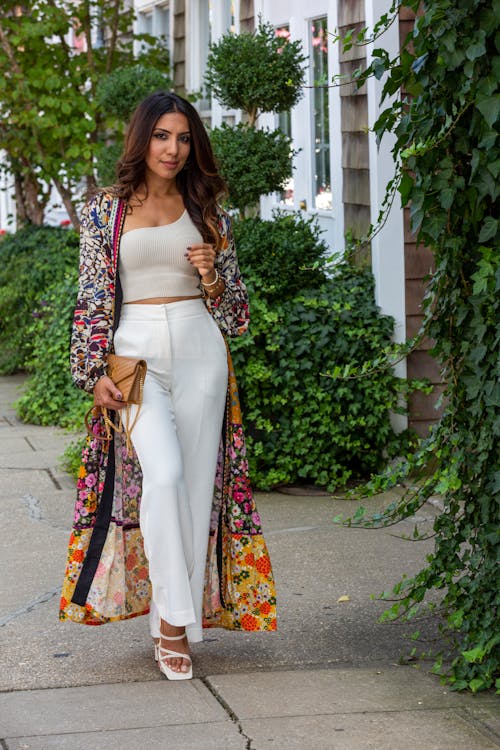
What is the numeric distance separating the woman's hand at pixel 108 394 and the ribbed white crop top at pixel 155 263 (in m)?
0.29

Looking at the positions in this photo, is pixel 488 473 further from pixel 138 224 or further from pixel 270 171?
pixel 270 171

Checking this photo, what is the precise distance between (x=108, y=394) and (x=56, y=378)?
17.3 feet

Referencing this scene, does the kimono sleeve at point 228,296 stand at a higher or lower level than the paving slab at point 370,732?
higher

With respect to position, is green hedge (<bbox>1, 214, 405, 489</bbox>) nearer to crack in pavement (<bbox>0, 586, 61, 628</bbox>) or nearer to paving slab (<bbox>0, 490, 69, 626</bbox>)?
paving slab (<bbox>0, 490, 69, 626</bbox>)

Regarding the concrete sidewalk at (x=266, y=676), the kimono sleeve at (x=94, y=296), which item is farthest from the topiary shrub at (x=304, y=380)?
the kimono sleeve at (x=94, y=296)

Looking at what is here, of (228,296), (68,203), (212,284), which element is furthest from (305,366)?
(68,203)

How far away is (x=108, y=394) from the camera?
4125 millimetres

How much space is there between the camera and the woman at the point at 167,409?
4117mm

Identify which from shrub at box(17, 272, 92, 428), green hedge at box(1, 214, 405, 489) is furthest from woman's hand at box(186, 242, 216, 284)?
shrub at box(17, 272, 92, 428)

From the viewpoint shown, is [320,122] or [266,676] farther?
[320,122]

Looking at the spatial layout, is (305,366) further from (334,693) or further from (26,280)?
(26,280)

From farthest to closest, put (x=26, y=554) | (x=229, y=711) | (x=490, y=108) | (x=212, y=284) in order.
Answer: (x=26, y=554)
(x=212, y=284)
(x=229, y=711)
(x=490, y=108)

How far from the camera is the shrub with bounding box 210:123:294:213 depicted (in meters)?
7.52

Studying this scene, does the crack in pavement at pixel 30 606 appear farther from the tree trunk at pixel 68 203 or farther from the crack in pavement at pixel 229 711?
the tree trunk at pixel 68 203
